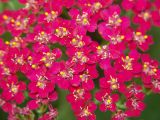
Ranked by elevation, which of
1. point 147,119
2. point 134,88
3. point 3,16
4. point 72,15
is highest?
point 3,16

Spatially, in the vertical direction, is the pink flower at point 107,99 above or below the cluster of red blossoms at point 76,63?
below

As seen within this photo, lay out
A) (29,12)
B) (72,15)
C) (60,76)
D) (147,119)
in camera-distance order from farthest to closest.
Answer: (147,119) → (29,12) → (72,15) → (60,76)

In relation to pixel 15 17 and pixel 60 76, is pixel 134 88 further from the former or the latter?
pixel 15 17

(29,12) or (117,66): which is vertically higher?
(29,12)

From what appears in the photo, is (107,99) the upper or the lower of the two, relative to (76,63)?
lower


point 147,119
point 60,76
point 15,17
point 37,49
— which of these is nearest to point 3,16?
point 15,17

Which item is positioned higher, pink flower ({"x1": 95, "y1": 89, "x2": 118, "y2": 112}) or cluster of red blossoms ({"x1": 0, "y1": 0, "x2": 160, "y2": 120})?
cluster of red blossoms ({"x1": 0, "y1": 0, "x2": 160, "y2": 120})

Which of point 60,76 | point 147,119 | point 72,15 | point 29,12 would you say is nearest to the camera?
point 60,76

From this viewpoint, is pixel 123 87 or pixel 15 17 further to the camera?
pixel 15 17
